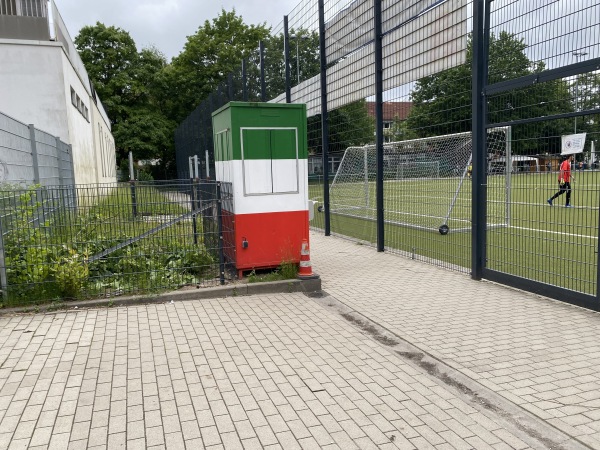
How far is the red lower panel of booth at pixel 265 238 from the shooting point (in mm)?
6918

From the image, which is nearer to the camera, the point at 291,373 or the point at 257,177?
the point at 291,373

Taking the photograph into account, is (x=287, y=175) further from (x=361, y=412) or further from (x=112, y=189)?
(x=361, y=412)

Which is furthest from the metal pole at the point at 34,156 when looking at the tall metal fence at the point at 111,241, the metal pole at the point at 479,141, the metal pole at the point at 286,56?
the metal pole at the point at 479,141

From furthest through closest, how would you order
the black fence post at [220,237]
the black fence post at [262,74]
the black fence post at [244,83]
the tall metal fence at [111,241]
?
the black fence post at [244,83] → the black fence post at [262,74] → the black fence post at [220,237] → the tall metal fence at [111,241]

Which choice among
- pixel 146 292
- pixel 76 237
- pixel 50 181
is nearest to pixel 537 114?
pixel 146 292

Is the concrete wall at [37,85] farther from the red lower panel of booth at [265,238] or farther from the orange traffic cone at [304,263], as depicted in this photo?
the orange traffic cone at [304,263]

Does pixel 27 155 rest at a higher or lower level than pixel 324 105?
lower

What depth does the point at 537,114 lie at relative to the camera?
5910 millimetres

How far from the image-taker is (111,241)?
672 centimetres

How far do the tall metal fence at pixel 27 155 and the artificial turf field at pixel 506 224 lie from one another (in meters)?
6.11

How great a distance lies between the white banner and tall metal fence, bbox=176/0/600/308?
0.04ft

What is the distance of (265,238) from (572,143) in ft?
13.0

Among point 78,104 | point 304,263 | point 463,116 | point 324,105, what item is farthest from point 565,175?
point 78,104

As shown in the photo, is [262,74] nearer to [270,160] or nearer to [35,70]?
[35,70]
